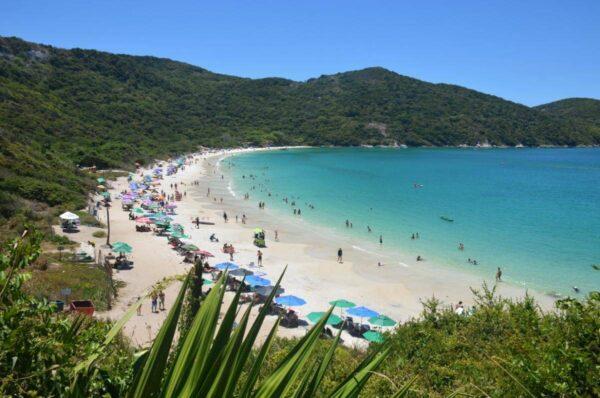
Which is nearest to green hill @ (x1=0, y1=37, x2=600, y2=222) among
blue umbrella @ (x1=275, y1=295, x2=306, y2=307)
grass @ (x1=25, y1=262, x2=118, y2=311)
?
grass @ (x1=25, y1=262, x2=118, y2=311)

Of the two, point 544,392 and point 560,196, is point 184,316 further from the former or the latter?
point 560,196

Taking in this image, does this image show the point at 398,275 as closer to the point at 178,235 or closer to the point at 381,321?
the point at 381,321

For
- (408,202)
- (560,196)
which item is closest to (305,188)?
(408,202)

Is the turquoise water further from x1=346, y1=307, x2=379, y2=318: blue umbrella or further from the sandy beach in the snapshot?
x1=346, y1=307, x2=379, y2=318: blue umbrella

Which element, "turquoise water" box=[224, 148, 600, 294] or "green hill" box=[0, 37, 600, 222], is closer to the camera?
"turquoise water" box=[224, 148, 600, 294]

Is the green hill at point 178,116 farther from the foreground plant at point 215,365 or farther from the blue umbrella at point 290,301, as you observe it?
the foreground plant at point 215,365
